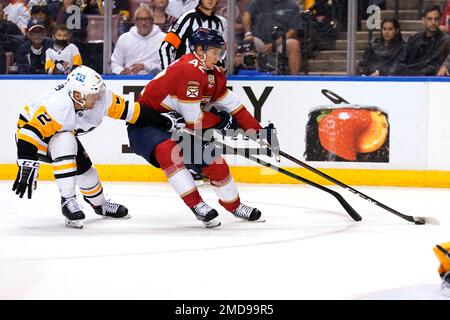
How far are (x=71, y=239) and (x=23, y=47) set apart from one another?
348cm

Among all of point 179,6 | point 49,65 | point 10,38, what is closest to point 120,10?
point 179,6

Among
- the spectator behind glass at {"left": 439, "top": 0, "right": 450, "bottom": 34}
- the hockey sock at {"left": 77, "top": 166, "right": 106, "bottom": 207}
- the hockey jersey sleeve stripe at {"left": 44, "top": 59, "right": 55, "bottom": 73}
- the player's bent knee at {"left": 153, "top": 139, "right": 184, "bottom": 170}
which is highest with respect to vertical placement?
the spectator behind glass at {"left": 439, "top": 0, "right": 450, "bottom": 34}

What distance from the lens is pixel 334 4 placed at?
25.6 ft

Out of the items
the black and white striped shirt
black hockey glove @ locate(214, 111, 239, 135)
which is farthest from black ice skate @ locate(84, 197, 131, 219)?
the black and white striped shirt

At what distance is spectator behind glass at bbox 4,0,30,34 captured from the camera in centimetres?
823

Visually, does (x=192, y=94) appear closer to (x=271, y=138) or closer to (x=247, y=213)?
(x=271, y=138)

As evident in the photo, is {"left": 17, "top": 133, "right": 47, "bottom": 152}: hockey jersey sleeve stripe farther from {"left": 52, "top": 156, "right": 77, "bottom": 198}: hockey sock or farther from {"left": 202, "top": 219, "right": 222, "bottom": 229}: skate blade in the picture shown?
{"left": 202, "top": 219, "right": 222, "bottom": 229}: skate blade

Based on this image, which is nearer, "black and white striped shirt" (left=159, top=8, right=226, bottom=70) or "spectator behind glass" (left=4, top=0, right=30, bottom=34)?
"black and white striped shirt" (left=159, top=8, right=226, bottom=70)

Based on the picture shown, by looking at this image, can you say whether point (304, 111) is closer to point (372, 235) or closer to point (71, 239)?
point (372, 235)

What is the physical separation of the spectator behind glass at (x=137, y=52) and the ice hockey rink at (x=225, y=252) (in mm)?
1415

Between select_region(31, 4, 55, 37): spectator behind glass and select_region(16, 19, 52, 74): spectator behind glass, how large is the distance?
0.05 metres

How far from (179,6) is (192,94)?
234cm

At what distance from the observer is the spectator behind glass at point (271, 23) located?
25.7 feet

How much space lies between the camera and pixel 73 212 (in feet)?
18.2
